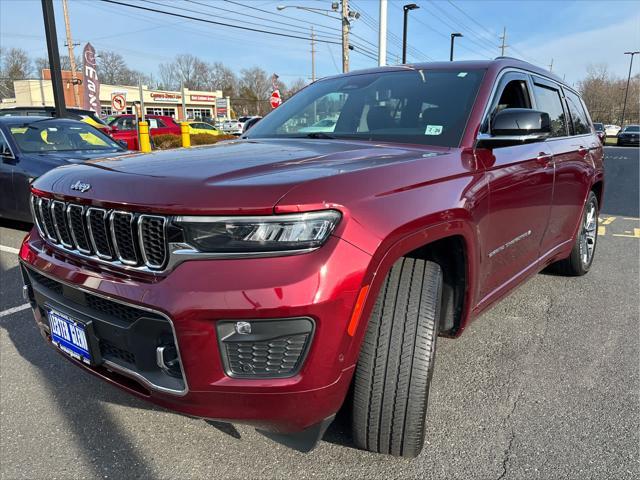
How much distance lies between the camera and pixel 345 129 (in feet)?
9.74

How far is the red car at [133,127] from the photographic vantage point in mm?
17031

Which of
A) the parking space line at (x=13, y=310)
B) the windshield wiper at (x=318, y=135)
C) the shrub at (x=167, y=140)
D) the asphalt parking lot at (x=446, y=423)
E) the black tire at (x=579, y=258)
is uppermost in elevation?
the windshield wiper at (x=318, y=135)

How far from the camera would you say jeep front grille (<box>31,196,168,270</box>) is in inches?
67.6

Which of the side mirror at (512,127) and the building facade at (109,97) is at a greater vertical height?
the building facade at (109,97)

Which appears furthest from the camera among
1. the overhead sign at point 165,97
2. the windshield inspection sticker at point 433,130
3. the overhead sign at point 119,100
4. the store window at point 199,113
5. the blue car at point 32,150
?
the store window at point 199,113

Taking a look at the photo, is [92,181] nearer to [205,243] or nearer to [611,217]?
[205,243]

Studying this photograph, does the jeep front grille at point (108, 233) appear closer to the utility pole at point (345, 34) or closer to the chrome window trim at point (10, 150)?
the chrome window trim at point (10, 150)

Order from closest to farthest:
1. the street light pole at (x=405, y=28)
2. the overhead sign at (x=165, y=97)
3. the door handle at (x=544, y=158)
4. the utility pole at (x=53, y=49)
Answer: the door handle at (x=544, y=158)
the utility pole at (x=53, y=49)
the street light pole at (x=405, y=28)
the overhead sign at (x=165, y=97)

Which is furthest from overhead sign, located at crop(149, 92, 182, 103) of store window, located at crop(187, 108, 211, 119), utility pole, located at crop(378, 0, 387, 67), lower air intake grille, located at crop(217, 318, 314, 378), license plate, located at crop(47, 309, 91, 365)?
lower air intake grille, located at crop(217, 318, 314, 378)

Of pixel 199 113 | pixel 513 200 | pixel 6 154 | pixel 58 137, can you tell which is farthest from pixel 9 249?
pixel 199 113

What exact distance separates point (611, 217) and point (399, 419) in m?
7.78

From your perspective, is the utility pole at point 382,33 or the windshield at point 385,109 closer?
the windshield at point 385,109

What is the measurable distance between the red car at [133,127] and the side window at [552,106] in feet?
48.5

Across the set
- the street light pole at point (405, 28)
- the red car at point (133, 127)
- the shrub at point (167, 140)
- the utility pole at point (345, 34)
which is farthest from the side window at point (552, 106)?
the street light pole at point (405, 28)
